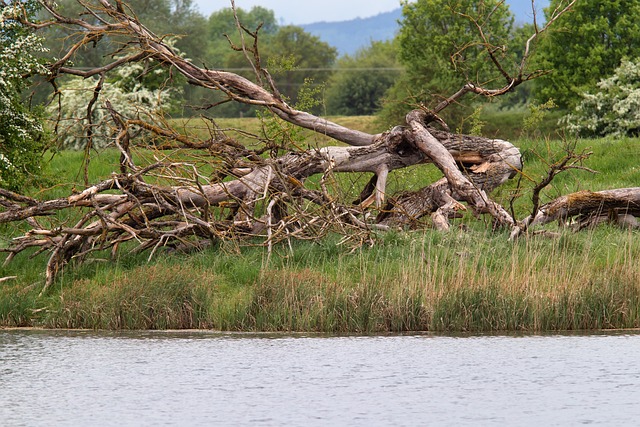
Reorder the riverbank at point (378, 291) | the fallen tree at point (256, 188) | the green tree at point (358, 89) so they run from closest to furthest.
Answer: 1. the riverbank at point (378, 291)
2. the fallen tree at point (256, 188)
3. the green tree at point (358, 89)

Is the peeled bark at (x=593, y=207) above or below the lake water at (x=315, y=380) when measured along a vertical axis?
above

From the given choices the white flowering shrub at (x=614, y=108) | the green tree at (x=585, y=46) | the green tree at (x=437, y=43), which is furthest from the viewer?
the green tree at (x=437, y=43)

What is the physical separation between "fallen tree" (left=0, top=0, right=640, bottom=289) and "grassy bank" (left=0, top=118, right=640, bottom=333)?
1.38 feet

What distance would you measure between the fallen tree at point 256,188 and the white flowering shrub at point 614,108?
16.3 metres

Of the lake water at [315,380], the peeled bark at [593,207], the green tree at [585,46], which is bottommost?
the lake water at [315,380]

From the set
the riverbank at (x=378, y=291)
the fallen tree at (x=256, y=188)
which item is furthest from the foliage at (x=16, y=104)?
the riverbank at (x=378, y=291)

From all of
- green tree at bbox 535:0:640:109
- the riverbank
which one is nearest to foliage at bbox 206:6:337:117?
green tree at bbox 535:0:640:109

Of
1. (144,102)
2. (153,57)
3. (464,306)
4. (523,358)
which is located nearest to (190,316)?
(464,306)

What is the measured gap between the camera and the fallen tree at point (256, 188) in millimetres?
15805

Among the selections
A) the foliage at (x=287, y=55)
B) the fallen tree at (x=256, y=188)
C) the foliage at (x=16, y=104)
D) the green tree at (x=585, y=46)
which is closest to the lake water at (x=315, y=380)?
the fallen tree at (x=256, y=188)

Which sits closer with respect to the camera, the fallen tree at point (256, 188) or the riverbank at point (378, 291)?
the riverbank at point (378, 291)

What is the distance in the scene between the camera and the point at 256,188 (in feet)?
54.7

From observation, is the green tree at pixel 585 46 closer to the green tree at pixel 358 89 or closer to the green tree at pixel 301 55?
the green tree at pixel 358 89

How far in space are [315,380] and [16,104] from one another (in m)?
8.90
